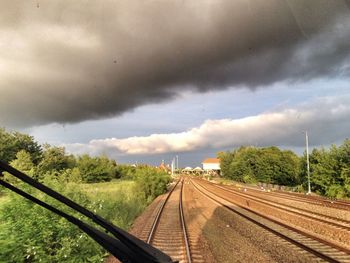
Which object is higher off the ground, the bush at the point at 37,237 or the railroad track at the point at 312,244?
the bush at the point at 37,237

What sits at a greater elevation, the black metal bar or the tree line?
the tree line

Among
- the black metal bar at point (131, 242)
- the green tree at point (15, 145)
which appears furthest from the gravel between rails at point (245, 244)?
the green tree at point (15, 145)

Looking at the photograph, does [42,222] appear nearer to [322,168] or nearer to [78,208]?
[78,208]

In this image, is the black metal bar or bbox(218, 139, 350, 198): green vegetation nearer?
the black metal bar

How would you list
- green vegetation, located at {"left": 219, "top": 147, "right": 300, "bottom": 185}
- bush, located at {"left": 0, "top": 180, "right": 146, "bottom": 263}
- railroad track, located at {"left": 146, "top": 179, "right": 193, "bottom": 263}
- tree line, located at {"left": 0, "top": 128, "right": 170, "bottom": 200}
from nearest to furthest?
bush, located at {"left": 0, "top": 180, "right": 146, "bottom": 263} → railroad track, located at {"left": 146, "top": 179, "right": 193, "bottom": 263} → green vegetation, located at {"left": 219, "top": 147, "right": 300, "bottom": 185} → tree line, located at {"left": 0, "top": 128, "right": 170, "bottom": 200}

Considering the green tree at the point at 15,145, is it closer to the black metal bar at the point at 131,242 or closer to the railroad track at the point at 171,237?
the railroad track at the point at 171,237

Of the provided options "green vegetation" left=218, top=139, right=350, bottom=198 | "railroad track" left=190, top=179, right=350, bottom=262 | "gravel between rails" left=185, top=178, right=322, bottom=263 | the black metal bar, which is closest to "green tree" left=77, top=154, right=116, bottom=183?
"green vegetation" left=218, top=139, right=350, bottom=198

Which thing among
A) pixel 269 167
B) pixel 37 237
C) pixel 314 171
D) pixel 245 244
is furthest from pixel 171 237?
pixel 269 167

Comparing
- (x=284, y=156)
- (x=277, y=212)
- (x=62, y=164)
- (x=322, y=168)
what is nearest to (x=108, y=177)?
(x=62, y=164)

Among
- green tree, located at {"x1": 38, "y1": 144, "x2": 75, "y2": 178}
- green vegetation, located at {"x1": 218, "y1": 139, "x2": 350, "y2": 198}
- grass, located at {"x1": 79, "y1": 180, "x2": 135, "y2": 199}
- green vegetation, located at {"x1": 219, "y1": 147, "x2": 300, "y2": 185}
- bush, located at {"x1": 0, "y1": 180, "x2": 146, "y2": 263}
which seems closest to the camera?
bush, located at {"x1": 0, "y1": 180, "x2": 146, "y2": 263}

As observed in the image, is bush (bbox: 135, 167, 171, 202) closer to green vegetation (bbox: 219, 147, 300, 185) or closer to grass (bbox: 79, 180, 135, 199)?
grass (bbox: 79, 180, 135, 199)

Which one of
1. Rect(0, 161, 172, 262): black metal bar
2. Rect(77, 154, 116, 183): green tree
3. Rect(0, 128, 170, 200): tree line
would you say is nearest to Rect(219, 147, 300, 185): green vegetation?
Rect(0, 128, 170, 200): tree line

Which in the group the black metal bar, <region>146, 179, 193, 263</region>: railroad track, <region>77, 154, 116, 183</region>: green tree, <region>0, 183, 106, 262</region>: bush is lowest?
<region>146, 179, 193, 263</region>: railroad track

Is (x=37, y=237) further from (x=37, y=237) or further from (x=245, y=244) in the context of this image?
(x=245, y=244)
